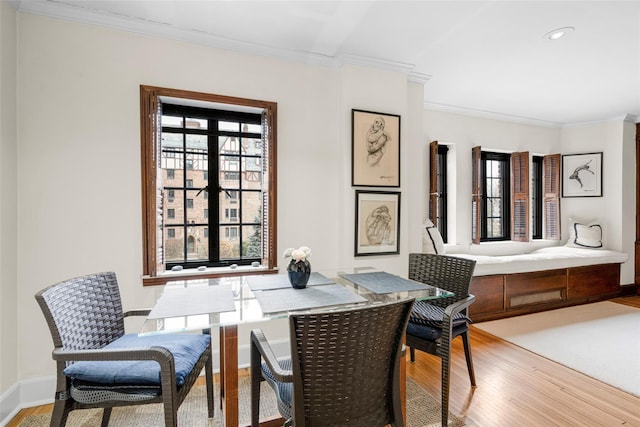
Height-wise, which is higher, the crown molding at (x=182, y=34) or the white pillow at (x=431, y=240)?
the crown molding at (x=182, y=34)

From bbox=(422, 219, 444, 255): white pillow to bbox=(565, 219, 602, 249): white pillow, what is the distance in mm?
2696

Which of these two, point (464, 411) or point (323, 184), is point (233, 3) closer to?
point (323, 184)

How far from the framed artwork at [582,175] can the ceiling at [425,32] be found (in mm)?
1770

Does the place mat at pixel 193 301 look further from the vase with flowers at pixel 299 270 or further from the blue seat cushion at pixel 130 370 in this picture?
the vase with flowers at pixel 299 270

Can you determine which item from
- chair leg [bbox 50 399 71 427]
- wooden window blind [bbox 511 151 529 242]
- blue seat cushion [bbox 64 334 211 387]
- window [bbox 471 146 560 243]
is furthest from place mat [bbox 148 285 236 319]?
wooden window blind [bbox 511 151 529 242]

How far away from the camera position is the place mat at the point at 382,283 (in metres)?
1.88

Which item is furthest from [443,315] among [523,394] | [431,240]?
[431,240]

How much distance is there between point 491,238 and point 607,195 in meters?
1.90

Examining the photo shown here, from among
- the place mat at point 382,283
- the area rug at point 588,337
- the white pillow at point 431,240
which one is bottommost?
the area rug at point 588,337

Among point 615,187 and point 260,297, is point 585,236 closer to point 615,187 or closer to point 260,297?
point 615,187

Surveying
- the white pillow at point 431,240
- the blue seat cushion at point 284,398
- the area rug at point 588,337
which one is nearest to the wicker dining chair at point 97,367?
the blue seat cushion at point 284,398

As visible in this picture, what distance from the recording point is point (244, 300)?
1.68 meters

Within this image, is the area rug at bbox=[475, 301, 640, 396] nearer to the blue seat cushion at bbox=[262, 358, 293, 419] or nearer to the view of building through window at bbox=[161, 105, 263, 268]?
the blue seat cushion at bbox=[262, 358, 293, 419]

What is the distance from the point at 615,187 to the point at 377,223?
4.38 m
